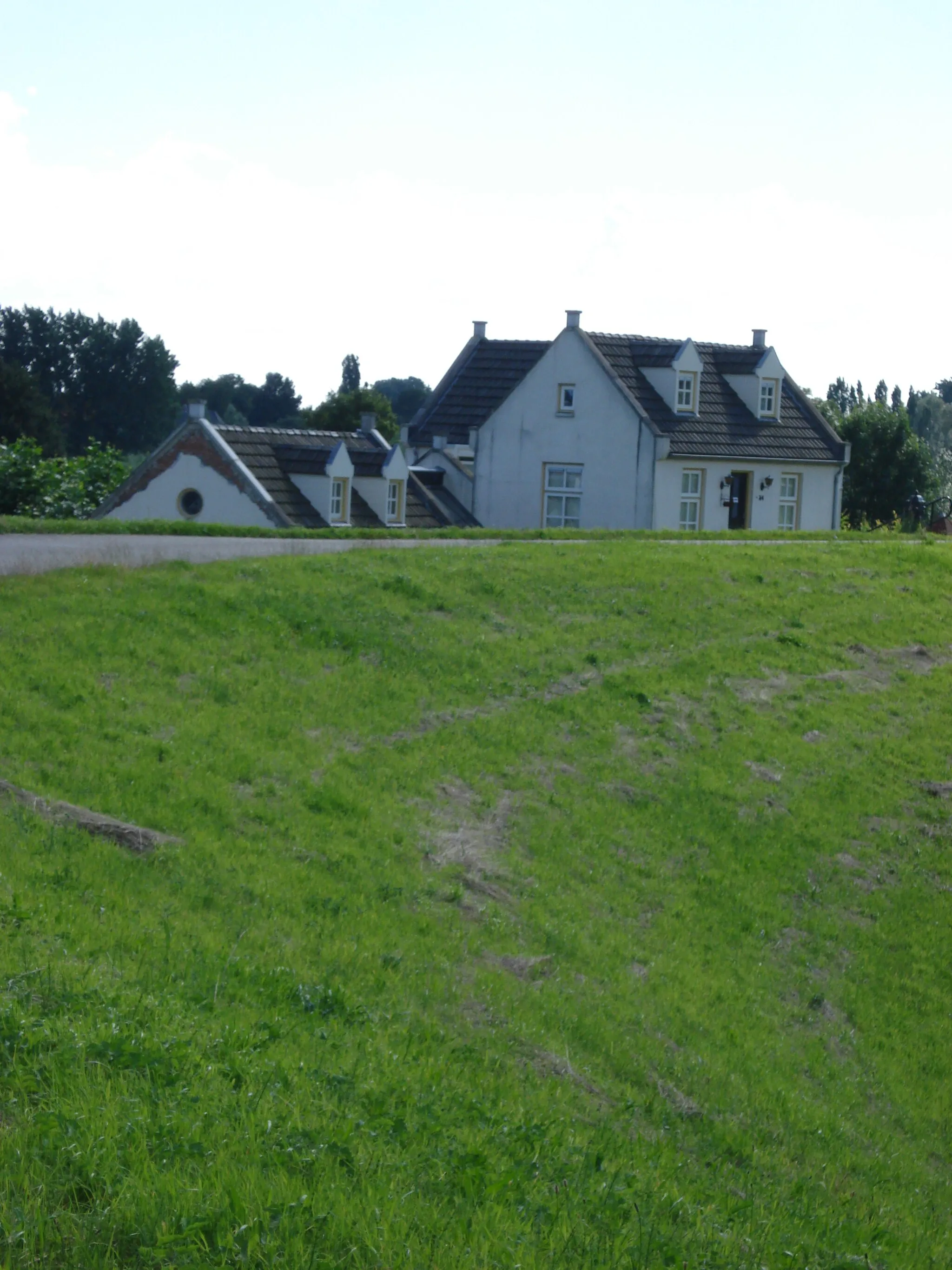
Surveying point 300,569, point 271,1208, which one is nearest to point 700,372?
point 300,569

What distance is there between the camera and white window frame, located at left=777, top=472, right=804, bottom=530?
1796 inches

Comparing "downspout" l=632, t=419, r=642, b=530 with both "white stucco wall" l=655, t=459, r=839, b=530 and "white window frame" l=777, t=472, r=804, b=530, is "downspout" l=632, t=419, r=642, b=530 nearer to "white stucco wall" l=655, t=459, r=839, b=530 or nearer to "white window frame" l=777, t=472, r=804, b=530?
"white stucco wall" l=655, t=459, r=839, b=530

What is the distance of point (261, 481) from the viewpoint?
41312 mm

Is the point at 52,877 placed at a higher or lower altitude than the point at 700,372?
lower

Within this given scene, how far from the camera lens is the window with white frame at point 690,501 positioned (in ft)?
145

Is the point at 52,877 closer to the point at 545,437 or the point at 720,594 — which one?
the point at 720,594

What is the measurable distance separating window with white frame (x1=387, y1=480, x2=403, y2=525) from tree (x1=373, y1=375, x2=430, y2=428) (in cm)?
10366

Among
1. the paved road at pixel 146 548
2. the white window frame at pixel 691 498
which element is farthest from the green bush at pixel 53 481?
the white window frame at pixel 691 498

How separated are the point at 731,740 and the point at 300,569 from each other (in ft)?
21.1

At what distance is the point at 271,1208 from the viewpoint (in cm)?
525

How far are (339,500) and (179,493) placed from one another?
504cm

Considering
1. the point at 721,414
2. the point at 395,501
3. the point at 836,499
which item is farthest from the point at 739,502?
the point at 395,501

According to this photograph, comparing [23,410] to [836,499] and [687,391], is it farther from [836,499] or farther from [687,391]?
[836,499]

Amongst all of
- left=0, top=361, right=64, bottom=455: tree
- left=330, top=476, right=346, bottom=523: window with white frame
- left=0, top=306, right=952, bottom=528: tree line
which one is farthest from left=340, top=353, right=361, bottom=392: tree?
left=330, top=476, right=346, bottom=523: window with white frame
